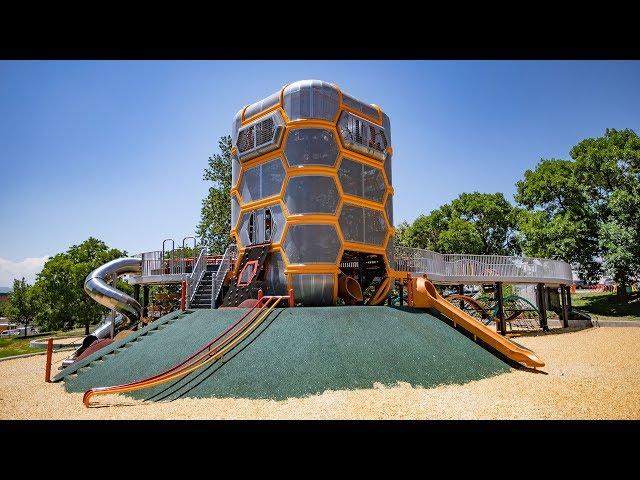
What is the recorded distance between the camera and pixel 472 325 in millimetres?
15312

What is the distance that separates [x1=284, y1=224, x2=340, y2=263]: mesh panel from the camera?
15.9 metres

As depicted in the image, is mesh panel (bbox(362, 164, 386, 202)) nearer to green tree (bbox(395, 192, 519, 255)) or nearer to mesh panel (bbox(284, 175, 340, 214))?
mesh panel (bbox(284, 175, 340, 214))

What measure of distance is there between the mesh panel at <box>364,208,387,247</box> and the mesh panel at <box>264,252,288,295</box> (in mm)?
3686

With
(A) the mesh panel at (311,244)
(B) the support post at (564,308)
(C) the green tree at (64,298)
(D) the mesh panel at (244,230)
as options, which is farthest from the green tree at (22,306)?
(B) the support post at (564,308)

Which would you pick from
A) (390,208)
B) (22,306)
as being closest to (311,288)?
(390,208)

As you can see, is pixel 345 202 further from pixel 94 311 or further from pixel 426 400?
pixel 94 311

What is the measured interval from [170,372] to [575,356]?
15.3 metres

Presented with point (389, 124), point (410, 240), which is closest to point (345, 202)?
point (389, 124)

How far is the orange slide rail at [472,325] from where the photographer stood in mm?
13914

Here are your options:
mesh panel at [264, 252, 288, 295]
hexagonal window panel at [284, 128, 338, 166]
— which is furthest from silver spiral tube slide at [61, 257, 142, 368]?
hexagonal window panel at [284, 128, 338, 166]

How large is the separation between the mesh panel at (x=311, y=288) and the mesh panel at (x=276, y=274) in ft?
1.63

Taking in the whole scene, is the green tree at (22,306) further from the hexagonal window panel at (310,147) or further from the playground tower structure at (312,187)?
the hexagonal window panel at (310,147)

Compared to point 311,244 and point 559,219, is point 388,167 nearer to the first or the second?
point 311,244

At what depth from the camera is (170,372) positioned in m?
11.3
